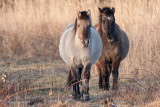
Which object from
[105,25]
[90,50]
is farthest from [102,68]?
[90,50]

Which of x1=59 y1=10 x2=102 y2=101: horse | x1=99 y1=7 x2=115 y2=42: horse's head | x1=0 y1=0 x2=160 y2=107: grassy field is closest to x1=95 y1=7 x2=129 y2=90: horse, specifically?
x1=99 y1=7 x2=115 y2=42: horse's head

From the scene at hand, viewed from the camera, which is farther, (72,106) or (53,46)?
(53,46)

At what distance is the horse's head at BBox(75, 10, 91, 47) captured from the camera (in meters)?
5.88

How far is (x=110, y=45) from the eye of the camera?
25.1ft

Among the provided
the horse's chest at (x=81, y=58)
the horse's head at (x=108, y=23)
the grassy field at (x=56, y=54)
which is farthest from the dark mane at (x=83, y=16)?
the horse's head at (x=108, y=23)

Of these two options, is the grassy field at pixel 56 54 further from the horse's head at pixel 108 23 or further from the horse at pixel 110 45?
the horse's head at pixel 108 23

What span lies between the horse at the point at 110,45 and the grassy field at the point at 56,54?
0.37m

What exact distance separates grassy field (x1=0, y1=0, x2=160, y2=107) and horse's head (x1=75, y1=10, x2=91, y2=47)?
0.88m

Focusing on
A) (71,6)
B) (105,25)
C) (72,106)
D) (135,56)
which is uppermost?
(71,6)

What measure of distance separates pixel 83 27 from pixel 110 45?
180cm

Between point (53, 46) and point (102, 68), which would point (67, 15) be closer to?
point (53, 46)

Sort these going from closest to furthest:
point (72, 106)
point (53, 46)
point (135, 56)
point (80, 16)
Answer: point (72, 106)
point (80, 16)
point (135, 56)
point (53, 46)

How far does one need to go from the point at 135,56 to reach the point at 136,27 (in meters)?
0.98

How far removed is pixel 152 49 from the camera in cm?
923
